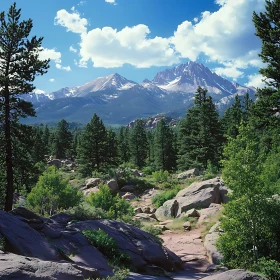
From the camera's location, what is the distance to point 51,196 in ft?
66.0

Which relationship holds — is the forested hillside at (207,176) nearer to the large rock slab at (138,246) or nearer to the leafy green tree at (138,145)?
the large rock slab at (138,246)

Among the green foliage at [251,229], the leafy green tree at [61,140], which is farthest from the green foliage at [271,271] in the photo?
the leafy green tree at [61,140]

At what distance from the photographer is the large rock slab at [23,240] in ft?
28.9

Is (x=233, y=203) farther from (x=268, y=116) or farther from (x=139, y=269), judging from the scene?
(x=268, y=116)

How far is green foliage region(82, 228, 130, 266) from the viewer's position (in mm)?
11578

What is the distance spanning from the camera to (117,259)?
37.0ft

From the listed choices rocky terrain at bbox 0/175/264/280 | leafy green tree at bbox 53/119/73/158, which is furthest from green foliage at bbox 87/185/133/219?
leafy green tree at bbox 53/119/73/158

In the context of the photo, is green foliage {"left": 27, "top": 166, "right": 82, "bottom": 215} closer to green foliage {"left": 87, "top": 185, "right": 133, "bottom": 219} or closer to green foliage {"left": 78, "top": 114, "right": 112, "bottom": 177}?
green foliage {"left": 87, "top": 185, "right": 133, "bottom": 219}

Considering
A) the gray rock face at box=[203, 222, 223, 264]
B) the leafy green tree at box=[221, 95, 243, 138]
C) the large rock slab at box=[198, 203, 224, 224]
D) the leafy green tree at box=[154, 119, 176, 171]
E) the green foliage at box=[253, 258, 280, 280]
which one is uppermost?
the leafy green tree at box=[221, 95, 243, 138]

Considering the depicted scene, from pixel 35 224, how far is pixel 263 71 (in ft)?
64.6

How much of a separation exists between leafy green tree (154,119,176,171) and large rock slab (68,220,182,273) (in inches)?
1658

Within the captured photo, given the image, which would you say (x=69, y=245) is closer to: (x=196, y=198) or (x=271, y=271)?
(x=271, y=271)

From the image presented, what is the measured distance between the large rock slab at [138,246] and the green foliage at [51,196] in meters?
7.26

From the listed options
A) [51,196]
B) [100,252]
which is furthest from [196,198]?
[100,252]
